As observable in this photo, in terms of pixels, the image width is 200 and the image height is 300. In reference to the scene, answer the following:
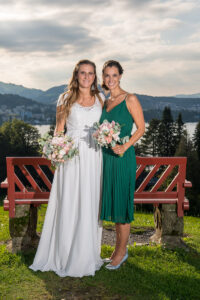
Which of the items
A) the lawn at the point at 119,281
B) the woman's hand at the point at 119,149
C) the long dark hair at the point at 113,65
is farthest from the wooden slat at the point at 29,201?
the long dark hair at the point at 113,65

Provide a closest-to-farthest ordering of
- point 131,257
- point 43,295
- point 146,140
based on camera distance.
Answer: point 43,295 < point 131,257 < point 146,140

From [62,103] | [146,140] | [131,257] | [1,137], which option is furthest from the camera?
[146,140]

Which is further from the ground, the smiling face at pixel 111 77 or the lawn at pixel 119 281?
the smiling face at pixel 111 77

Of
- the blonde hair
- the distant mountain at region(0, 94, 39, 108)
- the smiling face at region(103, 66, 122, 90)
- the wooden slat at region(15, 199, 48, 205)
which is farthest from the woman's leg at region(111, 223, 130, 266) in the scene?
the distant mountain at region(0, 94, 39, 108)

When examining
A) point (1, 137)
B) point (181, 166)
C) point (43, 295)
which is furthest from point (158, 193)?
point (1, 137)

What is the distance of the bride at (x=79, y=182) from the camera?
5.31m

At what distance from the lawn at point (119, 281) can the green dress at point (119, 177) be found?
86cm

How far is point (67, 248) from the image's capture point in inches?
215

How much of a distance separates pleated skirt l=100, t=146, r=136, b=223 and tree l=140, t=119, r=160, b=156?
6444cm

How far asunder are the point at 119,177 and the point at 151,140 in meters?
67.9

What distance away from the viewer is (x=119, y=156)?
5234 millimetres

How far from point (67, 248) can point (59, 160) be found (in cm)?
138

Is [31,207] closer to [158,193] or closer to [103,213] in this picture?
[103,213]

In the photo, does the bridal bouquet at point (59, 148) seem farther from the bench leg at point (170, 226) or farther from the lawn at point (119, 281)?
the bench leg at point (170, 226)
